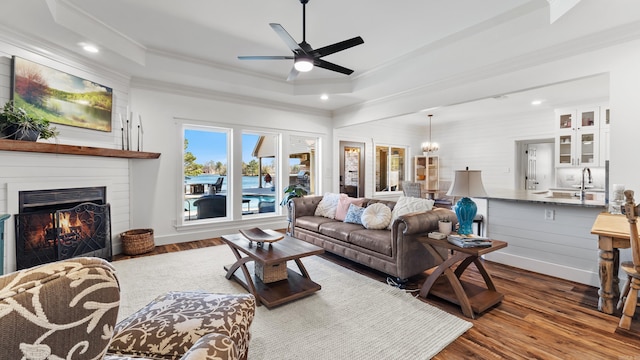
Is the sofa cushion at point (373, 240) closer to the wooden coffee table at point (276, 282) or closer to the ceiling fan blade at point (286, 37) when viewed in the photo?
the wooden coffee table at point (276, 282)

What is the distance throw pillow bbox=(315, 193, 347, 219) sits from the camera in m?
4.51

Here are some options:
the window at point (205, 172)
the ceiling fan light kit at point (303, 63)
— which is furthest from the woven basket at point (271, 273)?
the window at point (205, 172)

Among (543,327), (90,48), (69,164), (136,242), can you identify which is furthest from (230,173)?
(543,327)

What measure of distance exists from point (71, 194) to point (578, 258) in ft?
20.0

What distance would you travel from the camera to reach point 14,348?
0.52 metres

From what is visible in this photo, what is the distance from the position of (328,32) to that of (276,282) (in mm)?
3019

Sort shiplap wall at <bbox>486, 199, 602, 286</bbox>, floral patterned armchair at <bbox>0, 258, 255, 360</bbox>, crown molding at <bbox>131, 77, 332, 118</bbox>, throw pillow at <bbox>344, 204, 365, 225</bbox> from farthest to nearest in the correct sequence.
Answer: crown molding at <bbox>131, 77, 332, 118</bbox> → throw pillow at <bbox>344, 204, 365, 225</bbox> → shiplap wall at <bbox>486, 199, 602, 286</bbox> → floral patterned armchair at <bbox>0, 258, 255, 360</bbox>

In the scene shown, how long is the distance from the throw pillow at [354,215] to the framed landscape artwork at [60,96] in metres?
3.67

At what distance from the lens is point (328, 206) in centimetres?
464

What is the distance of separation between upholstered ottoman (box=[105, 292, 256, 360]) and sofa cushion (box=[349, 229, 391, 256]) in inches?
72.3

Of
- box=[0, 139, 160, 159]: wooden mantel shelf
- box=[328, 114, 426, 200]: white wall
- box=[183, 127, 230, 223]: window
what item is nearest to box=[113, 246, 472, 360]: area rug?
box=[0, 139, 160, 159]: wooden mantel shelf

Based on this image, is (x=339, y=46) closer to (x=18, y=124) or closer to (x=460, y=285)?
(x=460, y=285)

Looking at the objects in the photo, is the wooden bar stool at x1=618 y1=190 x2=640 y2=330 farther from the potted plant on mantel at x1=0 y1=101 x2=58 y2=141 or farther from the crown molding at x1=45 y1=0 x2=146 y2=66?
the potted plant on mantel at x1=0 y1=101 x2=58 y2=141

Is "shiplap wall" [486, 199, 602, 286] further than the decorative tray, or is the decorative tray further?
"shiplap wall" [486, 199, 602, 286]
